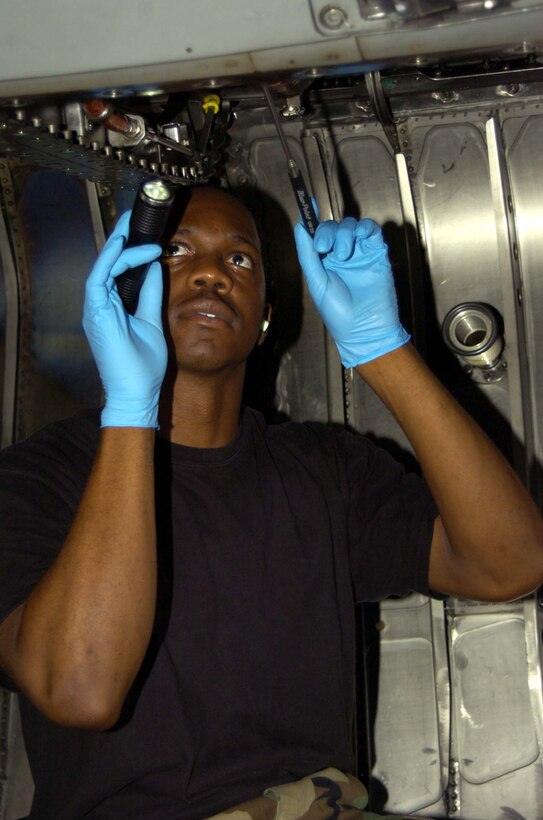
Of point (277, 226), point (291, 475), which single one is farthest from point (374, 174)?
point (291, 475)

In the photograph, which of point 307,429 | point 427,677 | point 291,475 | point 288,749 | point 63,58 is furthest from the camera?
point 427,677

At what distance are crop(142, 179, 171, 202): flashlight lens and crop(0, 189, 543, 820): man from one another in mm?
150

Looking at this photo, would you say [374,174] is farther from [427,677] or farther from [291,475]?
[427,677]

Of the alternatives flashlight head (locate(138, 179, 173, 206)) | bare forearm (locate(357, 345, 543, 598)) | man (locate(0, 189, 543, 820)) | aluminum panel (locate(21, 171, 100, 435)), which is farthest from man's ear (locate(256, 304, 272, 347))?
aluminum panel (locate(21, 171, 100, 435))

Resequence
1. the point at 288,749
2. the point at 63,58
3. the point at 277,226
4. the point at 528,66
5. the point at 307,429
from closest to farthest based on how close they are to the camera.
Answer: the point at 63,58 → the point at 288,749 → the point at 307,429 → the point at 528,66 → the point at 277,226

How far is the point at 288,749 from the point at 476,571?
22.2 inches

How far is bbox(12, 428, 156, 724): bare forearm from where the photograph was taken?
1615mm

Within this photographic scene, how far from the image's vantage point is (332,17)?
153cm

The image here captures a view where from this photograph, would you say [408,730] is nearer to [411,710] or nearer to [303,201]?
[411,710]

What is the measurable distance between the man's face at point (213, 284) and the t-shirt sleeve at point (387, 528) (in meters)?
0.44

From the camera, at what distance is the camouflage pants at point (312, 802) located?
1.83m

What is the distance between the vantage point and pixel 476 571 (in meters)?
2.09

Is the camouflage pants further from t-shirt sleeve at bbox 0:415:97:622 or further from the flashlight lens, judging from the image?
the flashlight lens

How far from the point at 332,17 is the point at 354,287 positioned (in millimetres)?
718
